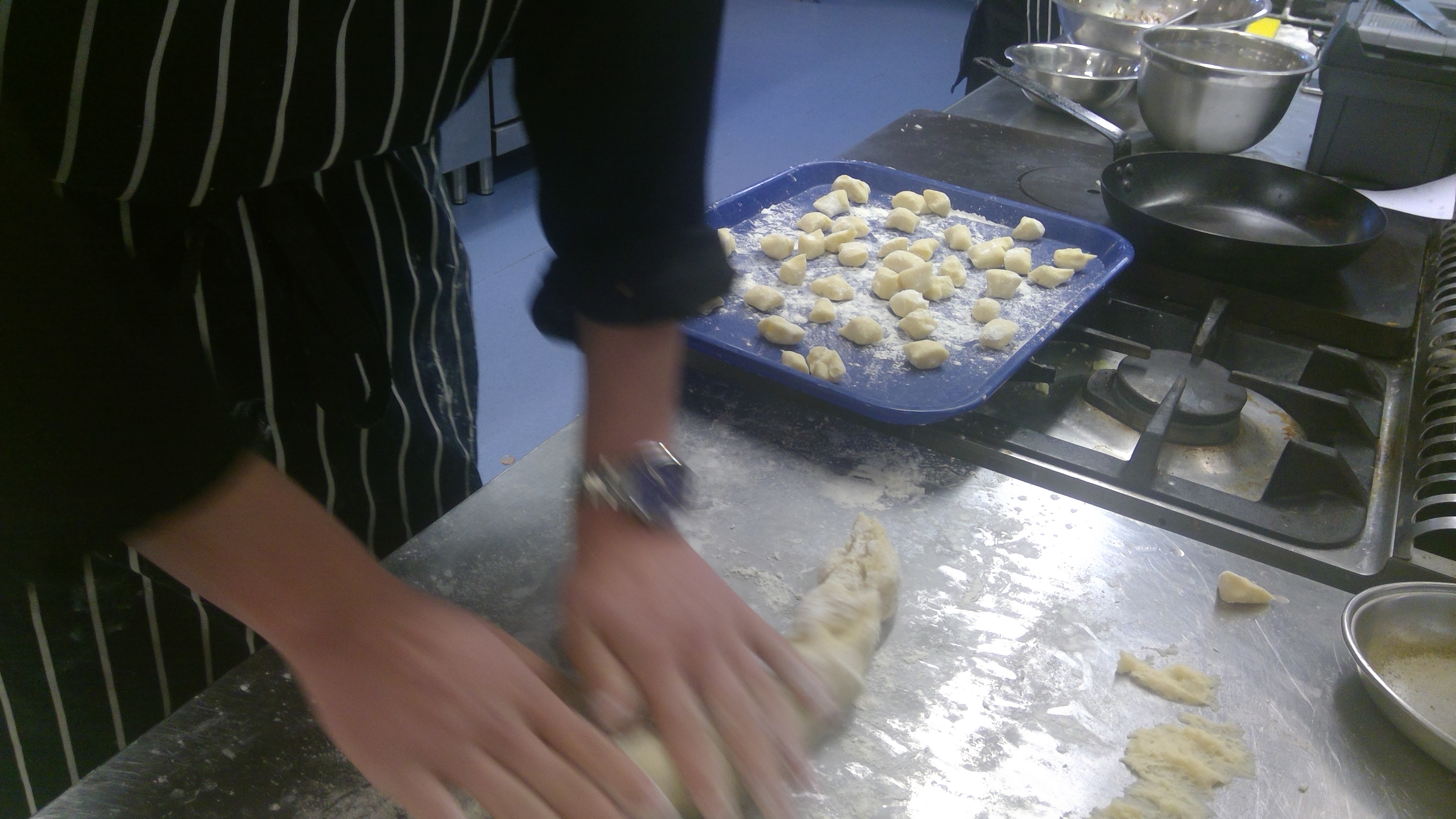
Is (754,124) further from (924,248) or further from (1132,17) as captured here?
(924,248)

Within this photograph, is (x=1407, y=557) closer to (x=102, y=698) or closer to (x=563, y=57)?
(x=563, y=57)

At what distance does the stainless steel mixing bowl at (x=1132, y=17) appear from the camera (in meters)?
2.29

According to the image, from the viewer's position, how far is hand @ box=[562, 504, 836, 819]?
2.18ft

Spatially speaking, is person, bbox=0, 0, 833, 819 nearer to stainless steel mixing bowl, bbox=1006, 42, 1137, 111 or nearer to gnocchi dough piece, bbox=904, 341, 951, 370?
gnocchi dough piece, bbox=904, 341, 951, 370

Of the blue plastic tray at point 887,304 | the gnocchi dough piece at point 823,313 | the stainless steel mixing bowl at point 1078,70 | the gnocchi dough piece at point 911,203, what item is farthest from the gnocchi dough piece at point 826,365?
the stainless steel mixing bowl at point 1078,70

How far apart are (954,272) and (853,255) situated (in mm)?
Answer: 162

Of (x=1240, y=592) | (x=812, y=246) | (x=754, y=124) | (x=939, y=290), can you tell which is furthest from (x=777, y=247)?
(x=754, y=124)

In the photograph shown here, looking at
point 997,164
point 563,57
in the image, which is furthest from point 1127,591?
point 997,164

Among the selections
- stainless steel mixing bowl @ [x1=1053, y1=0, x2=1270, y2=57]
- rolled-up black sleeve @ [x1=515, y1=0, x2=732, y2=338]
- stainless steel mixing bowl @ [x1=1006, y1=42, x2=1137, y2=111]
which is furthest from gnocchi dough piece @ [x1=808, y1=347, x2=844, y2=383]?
stainless steel mixing bowl @ [x1=1053, y1=0, x2=1270, y2=57]

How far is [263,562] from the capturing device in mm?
649

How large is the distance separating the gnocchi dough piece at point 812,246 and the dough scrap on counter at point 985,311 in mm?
288

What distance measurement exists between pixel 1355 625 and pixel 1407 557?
0.13 m

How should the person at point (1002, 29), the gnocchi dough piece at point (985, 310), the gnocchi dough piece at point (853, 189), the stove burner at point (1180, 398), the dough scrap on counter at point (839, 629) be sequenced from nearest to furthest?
the dough scrap on counter at point (839, 629) → the stove burner at point (1180, 398) → the gnocchi dough piece at point (985, 310) → the gnocchi dough piece at point (853, 189) → the person at point (1002, 29)

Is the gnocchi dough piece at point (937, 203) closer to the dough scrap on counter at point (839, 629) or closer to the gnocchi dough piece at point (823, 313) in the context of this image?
the gnocchi dough piece at point (823, 313)
